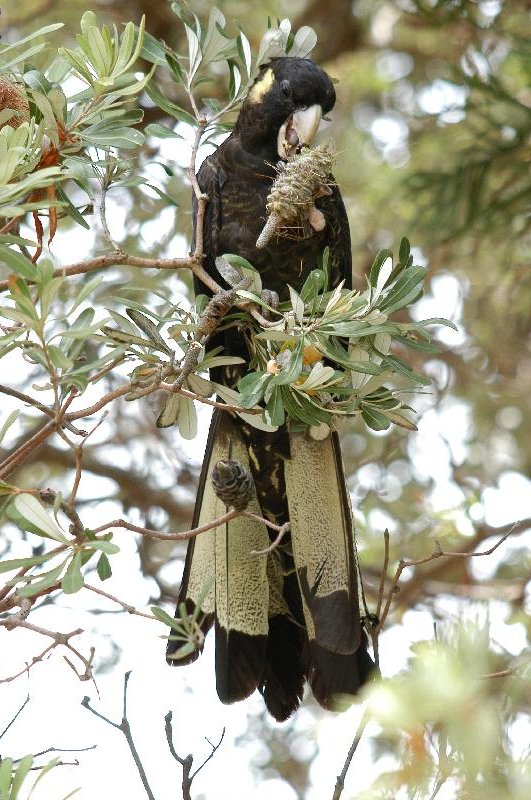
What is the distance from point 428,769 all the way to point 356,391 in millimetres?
628

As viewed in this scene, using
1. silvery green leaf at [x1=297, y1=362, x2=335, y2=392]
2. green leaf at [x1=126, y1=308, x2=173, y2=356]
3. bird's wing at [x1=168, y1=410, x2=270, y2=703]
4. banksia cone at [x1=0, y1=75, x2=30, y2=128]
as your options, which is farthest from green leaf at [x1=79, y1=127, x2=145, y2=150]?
bird's wing at [x1=168, y1=410, x2=270, y2=703]

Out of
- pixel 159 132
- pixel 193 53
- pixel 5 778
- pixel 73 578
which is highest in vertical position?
pixel 193 53

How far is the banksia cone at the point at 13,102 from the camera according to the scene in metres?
1.63

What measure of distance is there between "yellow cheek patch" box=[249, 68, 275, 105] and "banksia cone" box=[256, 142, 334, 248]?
76 centimetres

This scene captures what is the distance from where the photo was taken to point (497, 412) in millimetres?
4047

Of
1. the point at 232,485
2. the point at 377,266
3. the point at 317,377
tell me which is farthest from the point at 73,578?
the point at 377,266

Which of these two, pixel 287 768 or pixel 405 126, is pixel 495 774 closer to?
pixel 287 768

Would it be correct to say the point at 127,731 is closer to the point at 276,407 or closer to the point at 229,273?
the point at 276,407

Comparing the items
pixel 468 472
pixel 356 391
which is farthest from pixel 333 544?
pixel 468 472

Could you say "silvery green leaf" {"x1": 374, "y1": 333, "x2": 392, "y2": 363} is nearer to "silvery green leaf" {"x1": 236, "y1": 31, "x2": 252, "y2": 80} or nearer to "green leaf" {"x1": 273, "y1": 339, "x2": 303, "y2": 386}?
"green leaf" {"x1": 273, "y1": 339, "x2": 303, "y2": 386}

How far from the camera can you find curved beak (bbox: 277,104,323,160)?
105 inches

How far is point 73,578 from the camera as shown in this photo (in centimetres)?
138

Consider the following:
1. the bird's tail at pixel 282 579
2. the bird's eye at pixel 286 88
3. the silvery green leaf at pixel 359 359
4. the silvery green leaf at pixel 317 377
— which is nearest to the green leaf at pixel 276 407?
the silvery green leaf at pixel 317 377

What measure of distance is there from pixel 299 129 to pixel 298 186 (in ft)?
2.39
